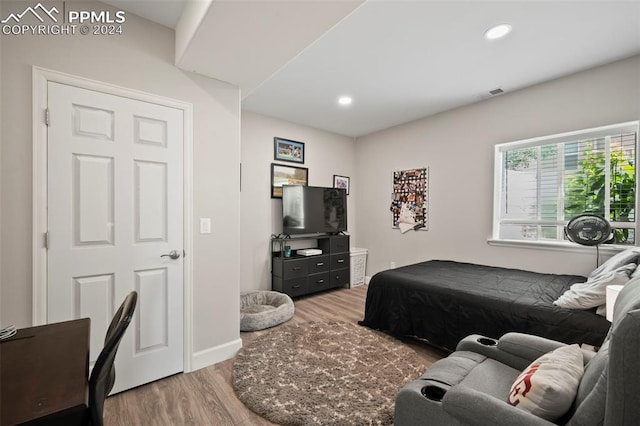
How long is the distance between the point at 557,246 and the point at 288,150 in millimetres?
3644

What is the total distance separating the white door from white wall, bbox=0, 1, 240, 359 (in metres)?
0.12

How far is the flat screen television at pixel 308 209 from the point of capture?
407 centimetres

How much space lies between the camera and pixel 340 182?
4.97m

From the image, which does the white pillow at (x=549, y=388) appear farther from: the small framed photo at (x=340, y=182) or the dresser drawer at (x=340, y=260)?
the small framed photo at (x=340, y=182)

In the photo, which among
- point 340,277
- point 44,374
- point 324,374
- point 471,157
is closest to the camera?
point 44,374

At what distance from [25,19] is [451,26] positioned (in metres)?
2.82

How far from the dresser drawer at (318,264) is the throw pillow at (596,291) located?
284 cm

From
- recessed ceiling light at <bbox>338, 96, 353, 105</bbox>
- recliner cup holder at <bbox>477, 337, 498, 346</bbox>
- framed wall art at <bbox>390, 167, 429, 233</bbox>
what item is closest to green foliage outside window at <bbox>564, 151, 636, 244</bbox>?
framed wall art at <bbox>390, 167, 429, 233</bbox>

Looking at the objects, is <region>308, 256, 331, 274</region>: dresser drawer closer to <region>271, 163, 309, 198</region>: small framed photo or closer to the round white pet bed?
the round white pet bed

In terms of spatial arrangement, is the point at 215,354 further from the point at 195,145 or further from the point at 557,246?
the point at 557,246

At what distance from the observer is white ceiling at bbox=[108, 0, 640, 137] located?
1.63 m

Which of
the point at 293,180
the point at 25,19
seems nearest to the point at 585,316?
the point at 293,180

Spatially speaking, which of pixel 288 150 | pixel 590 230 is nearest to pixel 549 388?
pixel 590 230

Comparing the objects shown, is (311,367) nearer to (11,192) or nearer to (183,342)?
(183,342)
